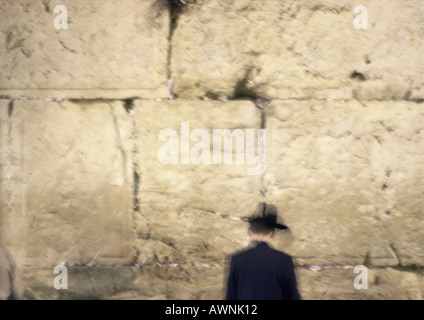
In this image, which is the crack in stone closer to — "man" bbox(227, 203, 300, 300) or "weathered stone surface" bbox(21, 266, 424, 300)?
"weathered stone surface" bbox(21, 266, 424, 300)

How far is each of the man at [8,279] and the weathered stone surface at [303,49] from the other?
1.65 meters

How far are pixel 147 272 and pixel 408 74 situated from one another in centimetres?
222

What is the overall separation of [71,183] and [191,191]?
82 cm

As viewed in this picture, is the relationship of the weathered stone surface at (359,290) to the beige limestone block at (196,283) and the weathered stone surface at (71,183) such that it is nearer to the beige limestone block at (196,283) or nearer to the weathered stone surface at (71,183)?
the beige limestone block at (196,283)

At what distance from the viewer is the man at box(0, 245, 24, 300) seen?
95.3 inches

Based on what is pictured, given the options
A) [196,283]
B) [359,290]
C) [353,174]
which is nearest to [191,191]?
[196,283]

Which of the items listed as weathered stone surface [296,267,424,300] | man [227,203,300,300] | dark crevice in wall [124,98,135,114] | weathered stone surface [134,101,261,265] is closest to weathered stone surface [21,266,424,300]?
weathered stone surface [296,267,424,300]

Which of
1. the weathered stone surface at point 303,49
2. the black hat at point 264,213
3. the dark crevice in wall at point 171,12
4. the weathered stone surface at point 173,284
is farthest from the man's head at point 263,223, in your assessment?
the dark crevice in wall at point 171,12

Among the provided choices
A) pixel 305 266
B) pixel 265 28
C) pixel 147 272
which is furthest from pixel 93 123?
pixel 305 266

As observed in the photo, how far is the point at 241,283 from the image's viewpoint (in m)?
2.16

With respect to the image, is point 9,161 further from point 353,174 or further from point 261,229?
point 353,174

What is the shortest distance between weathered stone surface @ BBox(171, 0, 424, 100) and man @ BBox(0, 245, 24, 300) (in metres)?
1.65

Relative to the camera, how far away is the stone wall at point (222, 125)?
2381 mm

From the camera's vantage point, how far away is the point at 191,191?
2.41 meters
